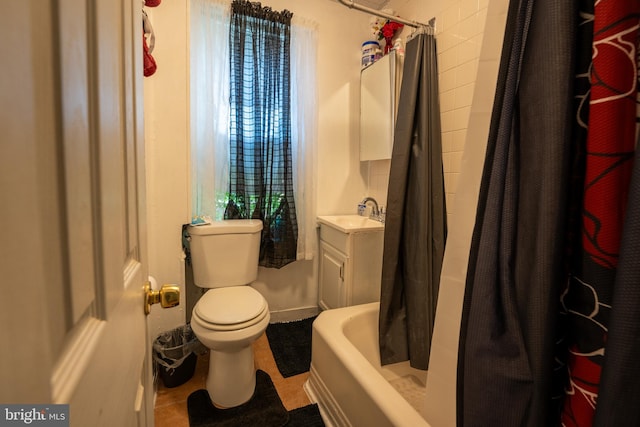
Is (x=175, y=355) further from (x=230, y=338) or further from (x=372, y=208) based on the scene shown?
(x=372, y=208)

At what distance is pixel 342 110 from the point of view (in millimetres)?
2205

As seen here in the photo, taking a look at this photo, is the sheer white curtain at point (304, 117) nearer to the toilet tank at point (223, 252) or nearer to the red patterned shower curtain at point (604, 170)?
the toilet tank at point (223, 252)

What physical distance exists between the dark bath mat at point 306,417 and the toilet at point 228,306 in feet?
0.85

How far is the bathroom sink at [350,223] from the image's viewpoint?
177 cm

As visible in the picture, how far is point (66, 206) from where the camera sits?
0.25m

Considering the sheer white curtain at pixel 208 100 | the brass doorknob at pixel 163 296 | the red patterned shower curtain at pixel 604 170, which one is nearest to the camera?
the red patterned shower curtain at pixel 604 170

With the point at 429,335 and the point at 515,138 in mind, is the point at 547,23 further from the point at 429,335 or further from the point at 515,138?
the point at 429,335

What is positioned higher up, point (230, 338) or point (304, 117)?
point (304, 117)

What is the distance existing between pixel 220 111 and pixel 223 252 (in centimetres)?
91

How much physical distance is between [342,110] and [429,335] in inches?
65.5

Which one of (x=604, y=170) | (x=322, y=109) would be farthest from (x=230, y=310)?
(x=322, y=109)

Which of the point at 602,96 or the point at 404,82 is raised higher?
the point at 404,82

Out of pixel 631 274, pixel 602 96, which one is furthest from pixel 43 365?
pixel 602 96

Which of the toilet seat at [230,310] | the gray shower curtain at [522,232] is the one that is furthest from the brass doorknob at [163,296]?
the toilet seat at [230,310]
